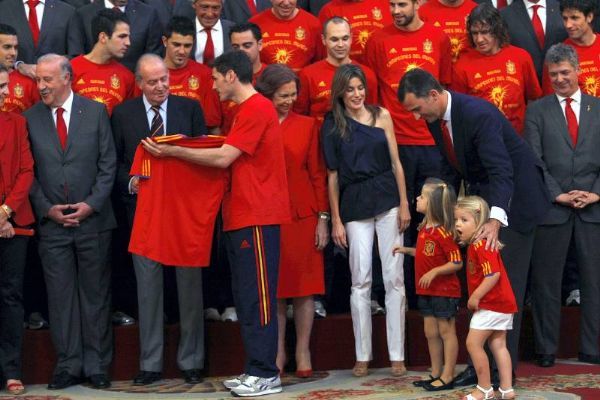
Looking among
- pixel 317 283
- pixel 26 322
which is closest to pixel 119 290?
pixel 26 322

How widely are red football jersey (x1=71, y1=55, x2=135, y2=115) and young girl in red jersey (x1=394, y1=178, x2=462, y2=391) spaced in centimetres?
217

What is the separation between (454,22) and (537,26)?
0.63 meters

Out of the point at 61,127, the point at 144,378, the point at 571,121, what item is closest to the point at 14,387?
the point at 144,378

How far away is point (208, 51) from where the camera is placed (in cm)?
996

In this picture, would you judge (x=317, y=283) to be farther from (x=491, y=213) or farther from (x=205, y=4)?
(x=205, y=4)

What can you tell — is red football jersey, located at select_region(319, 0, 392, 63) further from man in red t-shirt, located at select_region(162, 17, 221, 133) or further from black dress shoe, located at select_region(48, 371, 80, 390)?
black dress shoe, located at select_region(48, 371, 80, 390)

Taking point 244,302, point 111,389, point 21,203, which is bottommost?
point 111,389

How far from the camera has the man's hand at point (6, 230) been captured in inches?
333

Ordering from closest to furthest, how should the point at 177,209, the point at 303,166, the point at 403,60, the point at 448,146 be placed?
1. the point at 448,146
2. the point at 177,209
3. the point at 303,166
4. the point at 403,60

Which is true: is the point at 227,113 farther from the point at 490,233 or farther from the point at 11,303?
the point at 490,233

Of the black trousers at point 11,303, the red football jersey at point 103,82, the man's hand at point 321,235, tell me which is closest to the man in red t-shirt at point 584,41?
the man's hand at point 321,235

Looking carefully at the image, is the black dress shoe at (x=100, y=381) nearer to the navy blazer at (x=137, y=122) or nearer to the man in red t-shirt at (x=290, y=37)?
the navy blazer at (x=137, y=122)

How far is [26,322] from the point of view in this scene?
928cm

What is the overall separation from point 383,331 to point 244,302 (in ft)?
4.35
